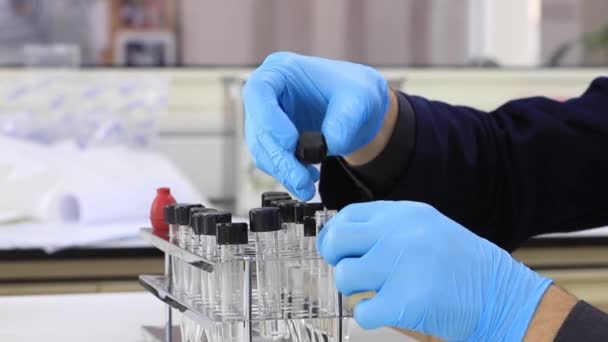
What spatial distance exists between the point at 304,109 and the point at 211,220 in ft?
1.52

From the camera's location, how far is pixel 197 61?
4172 millimetres

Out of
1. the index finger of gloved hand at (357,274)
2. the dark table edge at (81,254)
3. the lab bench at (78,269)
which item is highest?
the index finger of gloved hand at (357,274)

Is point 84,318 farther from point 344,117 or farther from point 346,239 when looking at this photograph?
point 346,239

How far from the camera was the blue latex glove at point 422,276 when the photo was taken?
3.93 ft

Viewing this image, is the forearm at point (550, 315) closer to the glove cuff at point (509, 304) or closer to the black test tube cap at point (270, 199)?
the glove cuff at point (509, 304)

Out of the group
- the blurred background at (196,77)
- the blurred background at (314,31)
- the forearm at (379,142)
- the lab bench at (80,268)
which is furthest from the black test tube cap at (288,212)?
the blurred background at (314,31)

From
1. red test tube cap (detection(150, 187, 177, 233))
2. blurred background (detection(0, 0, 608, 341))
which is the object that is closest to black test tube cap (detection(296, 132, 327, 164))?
red test tube cap (detection(150, 187, 177, 233))

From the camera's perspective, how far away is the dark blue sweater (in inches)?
72.7

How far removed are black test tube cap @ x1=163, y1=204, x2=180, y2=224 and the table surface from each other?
0.24m

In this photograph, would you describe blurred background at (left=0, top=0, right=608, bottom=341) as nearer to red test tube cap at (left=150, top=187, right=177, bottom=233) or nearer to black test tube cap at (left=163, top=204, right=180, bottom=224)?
red test tube cap at (left=150, top=187, right=177, bottom=233)

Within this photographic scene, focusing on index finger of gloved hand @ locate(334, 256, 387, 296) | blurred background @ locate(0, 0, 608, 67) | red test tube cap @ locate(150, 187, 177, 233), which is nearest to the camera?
index finger of gloved hand @ locate(334, 256, 387, 296)

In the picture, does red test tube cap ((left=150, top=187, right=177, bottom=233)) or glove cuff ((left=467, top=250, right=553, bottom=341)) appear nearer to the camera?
glove cuff ((left=467, top=250, right=553, bottom=341))

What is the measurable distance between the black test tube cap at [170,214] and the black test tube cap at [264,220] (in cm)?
18

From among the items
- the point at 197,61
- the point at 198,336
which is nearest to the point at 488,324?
the point at 198,336
